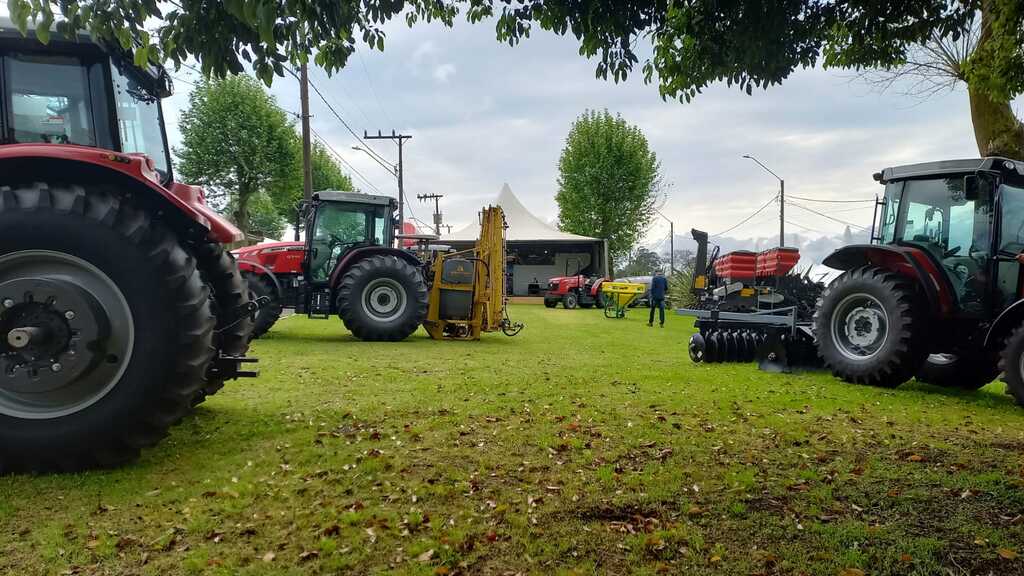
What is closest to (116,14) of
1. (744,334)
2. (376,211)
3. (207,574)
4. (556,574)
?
(207,574)

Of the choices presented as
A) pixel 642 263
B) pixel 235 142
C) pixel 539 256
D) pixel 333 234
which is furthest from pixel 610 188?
pixel 642 263

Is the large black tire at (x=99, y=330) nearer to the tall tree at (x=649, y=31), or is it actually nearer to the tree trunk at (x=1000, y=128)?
the tall tree at (x=649, y=31)

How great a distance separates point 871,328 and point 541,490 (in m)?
5.73

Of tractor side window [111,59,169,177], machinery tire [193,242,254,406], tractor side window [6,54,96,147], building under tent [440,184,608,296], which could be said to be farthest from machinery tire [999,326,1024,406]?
building under tent [440,184,608,296]

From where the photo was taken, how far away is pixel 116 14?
3186mm

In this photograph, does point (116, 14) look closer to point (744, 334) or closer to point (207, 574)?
point (207, 574)

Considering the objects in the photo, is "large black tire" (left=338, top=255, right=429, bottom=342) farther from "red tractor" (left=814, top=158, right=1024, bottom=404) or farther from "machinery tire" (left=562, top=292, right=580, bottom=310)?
"machinery tire" (left=562, top=292, right=580, bottom=310)

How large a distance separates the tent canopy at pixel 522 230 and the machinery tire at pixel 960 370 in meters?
23.2

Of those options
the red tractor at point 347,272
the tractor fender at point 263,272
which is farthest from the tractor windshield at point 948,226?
the tractor fender at point 263,272

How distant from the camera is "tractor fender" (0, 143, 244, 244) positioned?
3549mm

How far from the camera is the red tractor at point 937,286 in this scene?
259 inches

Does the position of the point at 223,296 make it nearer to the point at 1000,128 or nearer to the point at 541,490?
the point at 541,490

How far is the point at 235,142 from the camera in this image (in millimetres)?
28781

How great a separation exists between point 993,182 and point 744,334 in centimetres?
364
